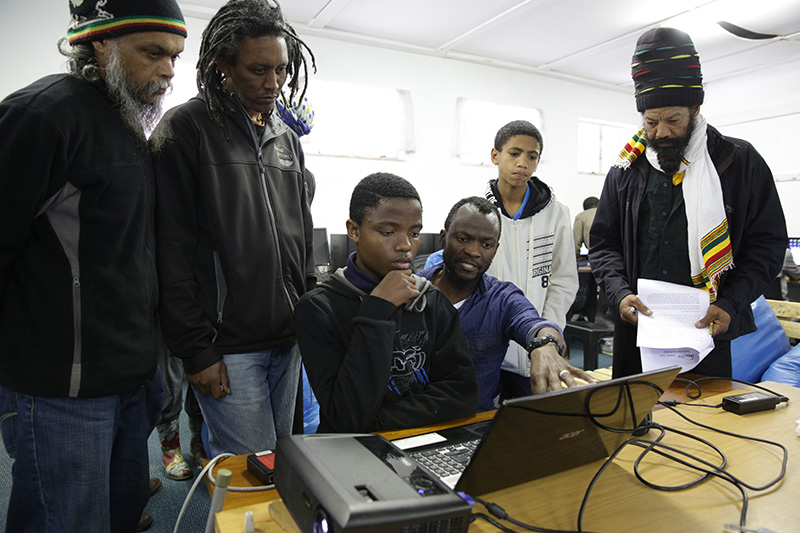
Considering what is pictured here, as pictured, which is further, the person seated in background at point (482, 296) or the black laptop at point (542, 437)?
the person seated in background at point (482, 296)

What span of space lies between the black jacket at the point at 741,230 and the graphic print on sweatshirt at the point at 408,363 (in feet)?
2.71

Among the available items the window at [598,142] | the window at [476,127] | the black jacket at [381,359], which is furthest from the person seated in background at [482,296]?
the window at [598,142]

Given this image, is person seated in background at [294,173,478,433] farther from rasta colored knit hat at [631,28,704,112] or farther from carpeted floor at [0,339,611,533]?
carpeted floor at [0,339,611,533]

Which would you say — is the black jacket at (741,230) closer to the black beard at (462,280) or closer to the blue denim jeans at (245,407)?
the black beard at (462,280)

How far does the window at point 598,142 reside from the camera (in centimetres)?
723

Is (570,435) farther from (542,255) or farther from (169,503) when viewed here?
(169,503)

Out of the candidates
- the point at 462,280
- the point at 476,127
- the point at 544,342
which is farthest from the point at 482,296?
the point at 476,127

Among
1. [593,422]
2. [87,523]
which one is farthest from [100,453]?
[593,422]

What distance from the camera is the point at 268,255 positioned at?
1320 mm

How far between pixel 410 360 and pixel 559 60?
233 inches

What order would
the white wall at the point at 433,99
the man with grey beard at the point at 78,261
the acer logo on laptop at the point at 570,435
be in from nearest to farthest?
the acer logo on laptop at the point at 570,435 → the man with grey beard at the point at 78,261 → the white wall at the point at 433,99

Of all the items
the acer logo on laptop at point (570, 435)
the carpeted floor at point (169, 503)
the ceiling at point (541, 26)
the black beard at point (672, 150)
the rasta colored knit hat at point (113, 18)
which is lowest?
the carpeted floor at point (169, 503)

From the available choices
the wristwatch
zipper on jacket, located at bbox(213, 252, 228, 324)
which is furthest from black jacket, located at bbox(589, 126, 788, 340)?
zipper on jacket, located at bbox(213, 252, 228, 324)

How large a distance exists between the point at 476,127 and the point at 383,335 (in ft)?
18.0
